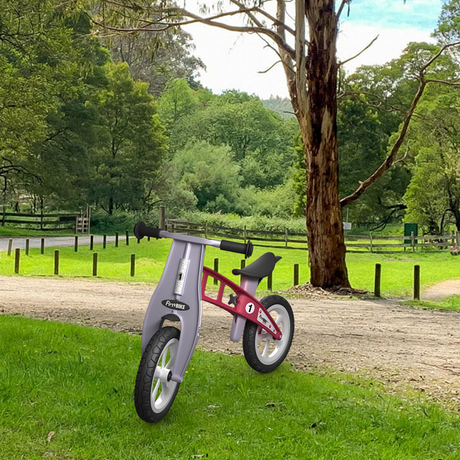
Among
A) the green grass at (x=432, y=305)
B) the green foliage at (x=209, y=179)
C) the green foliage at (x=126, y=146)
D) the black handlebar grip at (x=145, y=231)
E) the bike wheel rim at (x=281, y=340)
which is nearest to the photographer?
the black handlebar grip at (x=145, y=231)

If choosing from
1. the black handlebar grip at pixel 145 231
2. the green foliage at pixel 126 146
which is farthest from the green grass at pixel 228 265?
the black handlebar grip at pixel 145 231

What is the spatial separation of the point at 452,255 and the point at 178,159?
94.7 feet

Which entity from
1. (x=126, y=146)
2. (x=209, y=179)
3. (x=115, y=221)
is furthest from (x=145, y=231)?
(x=209, y=179)

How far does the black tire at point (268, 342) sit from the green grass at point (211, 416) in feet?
0.42

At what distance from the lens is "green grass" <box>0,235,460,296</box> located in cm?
2150

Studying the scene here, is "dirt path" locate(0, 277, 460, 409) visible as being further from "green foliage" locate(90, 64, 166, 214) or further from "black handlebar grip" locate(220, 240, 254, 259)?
"green foliage" locate(90, 64, 166, 214)

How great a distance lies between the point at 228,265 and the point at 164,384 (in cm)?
2279

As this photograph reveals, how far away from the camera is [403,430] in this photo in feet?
16.3

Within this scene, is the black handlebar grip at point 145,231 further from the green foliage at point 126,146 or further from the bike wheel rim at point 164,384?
the green foliage at point 126,146

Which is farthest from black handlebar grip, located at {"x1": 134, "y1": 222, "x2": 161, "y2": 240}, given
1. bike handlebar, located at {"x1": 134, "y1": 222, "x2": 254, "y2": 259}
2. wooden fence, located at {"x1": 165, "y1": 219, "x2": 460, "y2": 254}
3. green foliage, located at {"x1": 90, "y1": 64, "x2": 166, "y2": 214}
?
green foliage, located at {"x1": 90, "y1": 64, "x2": 166, "y2": 214}

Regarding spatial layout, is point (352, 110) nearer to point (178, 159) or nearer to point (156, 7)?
point (178, 159)

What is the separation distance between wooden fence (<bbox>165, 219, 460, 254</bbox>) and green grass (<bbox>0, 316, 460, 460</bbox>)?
27.8 meters

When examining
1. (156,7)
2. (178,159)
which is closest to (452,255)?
(156,7)

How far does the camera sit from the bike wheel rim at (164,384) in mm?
4559
